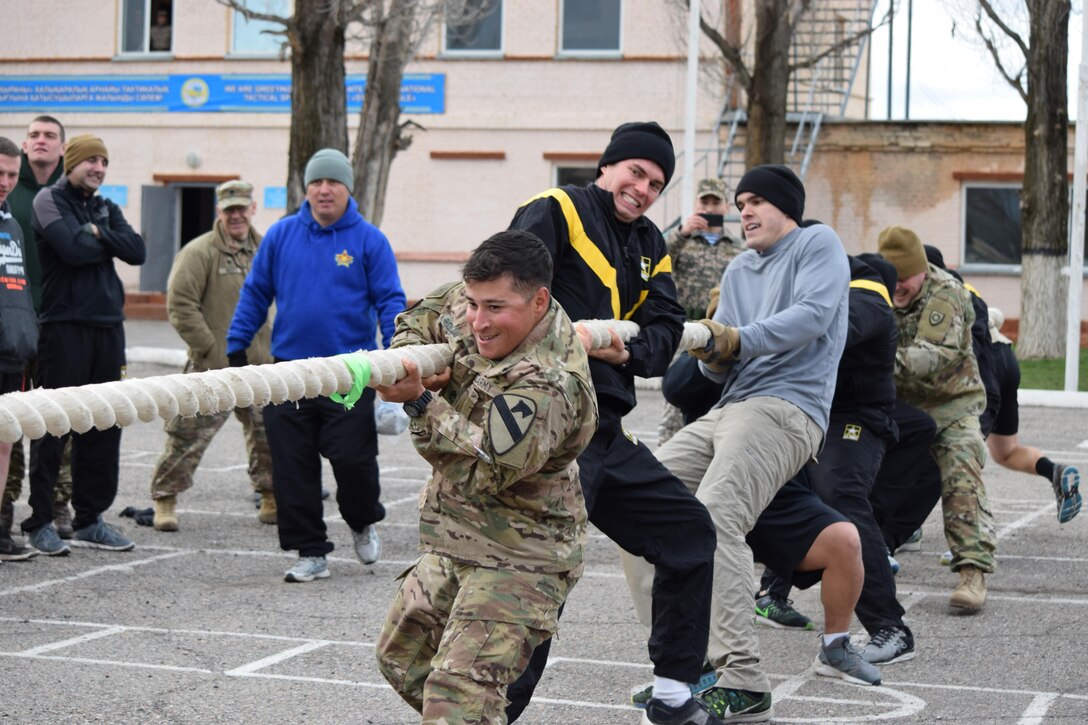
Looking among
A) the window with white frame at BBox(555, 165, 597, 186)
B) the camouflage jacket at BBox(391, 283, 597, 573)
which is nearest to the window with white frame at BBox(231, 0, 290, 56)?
the window with white frame at BBox(555, 165, 597, 186)

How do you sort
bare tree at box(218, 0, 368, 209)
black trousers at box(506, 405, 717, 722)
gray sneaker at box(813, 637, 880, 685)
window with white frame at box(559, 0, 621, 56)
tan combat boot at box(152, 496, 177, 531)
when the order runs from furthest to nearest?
window with white frame at box(559, 0, 621, 56), bare tree at box(218, 0, 368, 209), tan combat boot at box(152, 496, 177, 531), gray sneaker at box(813, 637, 880, 685), black trousers at box(506, 405, 717, 722)

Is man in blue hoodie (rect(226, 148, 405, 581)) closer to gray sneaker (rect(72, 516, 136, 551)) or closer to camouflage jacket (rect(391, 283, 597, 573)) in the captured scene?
gray sneaker (rect(72, 516, 136, 551))

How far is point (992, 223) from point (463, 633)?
2416 centimetres

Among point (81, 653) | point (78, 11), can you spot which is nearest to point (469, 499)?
point (81, 653)

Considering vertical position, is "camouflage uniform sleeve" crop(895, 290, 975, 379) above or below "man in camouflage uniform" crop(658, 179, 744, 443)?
below

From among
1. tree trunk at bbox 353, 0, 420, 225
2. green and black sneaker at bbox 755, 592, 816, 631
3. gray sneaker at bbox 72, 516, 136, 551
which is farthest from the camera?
tree trunk at bbox 353, 0, 420, 225

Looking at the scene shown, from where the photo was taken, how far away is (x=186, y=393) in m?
3.78

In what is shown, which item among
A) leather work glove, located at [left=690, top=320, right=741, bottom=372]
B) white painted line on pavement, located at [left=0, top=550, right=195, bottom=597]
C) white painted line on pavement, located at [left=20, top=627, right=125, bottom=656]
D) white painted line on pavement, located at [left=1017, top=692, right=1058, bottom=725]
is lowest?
white painted line on pavement, located at [left=20, top=627, right=125, bottom=656]

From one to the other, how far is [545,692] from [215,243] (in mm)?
4853

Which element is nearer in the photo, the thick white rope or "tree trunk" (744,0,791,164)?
the thick white rope

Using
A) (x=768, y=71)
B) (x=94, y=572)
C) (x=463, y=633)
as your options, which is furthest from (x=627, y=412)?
(x=768, y=71)

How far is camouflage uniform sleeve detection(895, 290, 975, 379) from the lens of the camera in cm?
756

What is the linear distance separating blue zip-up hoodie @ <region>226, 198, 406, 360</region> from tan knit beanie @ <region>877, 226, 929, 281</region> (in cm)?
239

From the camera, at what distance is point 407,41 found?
21.1 m
